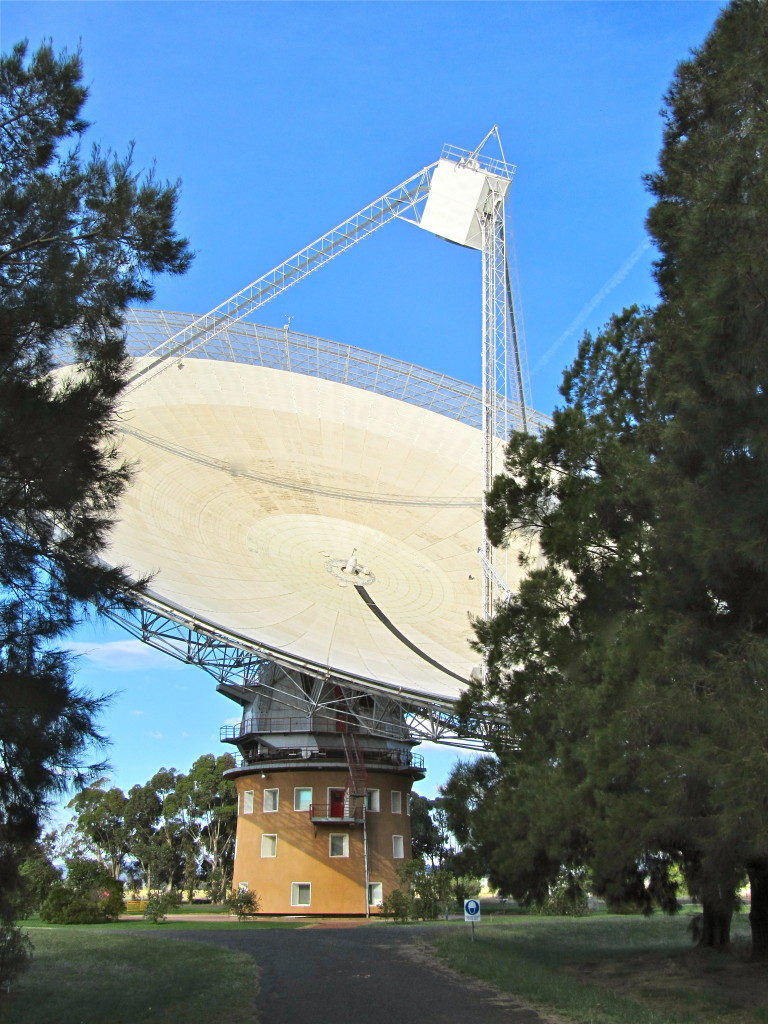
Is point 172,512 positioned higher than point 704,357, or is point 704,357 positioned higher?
point 172,512

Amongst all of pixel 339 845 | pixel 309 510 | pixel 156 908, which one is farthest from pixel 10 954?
pixel 339 845

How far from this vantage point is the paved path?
10.0 metres

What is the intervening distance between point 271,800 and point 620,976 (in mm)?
23415

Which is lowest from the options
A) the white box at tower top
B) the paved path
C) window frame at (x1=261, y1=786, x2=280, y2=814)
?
the paved path

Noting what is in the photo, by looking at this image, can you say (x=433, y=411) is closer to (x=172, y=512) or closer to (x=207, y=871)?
(x=172, y=512)

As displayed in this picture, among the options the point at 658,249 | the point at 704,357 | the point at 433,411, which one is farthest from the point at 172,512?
the point at 704,357

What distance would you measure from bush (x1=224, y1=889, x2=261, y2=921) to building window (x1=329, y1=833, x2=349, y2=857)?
3.26 metres

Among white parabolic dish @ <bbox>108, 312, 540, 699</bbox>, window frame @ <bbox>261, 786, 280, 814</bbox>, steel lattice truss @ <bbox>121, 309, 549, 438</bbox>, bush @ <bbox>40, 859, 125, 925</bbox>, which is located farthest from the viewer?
window frame @ <bbox>261, 786, 280, 814</bbox>

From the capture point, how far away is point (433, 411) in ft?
107

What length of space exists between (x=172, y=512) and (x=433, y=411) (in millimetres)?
10994

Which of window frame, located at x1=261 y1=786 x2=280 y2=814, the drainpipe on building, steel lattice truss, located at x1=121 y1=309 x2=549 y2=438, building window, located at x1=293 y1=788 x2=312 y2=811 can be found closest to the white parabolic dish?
steel lattice truss, located at x1=121 y1=309 x2=549 y2=438

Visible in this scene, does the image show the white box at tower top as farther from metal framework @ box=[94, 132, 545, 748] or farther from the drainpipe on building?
the drainpipe on building

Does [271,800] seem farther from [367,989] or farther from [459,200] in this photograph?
[367,989]

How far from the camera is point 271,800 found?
35.6 m
